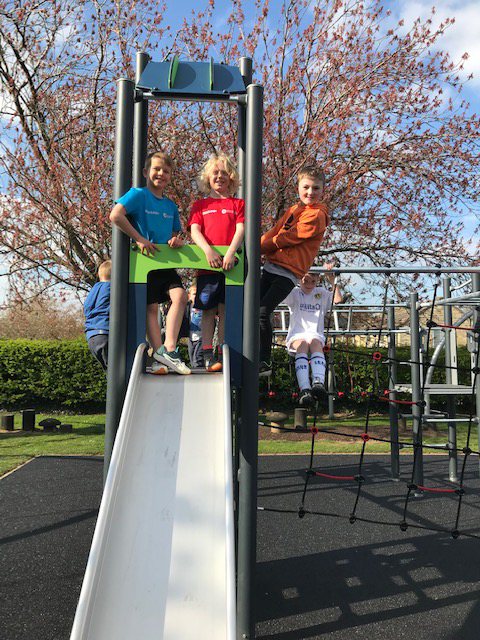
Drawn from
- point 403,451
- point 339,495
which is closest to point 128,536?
point 339,495

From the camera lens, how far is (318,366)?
11.8 ft

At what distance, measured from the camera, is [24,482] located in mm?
5930

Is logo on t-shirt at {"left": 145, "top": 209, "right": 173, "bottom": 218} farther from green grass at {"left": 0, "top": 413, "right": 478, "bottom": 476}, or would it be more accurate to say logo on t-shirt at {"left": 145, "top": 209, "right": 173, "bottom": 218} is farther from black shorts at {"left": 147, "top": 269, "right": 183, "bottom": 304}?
green grass at {"left": 0, "top": 413, "right": 478, "bottom": 476}

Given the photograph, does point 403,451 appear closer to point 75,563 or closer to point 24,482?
point 24,482

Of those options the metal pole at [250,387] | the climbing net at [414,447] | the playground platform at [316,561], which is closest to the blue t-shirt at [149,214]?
the metal pole at [250,387]

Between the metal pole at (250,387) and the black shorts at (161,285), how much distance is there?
517mm

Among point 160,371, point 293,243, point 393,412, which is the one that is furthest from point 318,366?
point 393,412

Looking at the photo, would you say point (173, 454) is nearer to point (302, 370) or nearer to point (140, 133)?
point (302, 370)

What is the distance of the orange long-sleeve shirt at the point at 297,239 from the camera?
129 inches

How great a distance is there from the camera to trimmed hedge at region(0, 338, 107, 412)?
11.6 meters

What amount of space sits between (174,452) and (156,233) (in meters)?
1.16

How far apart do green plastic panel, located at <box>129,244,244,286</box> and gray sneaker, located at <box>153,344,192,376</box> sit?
39 centimetres

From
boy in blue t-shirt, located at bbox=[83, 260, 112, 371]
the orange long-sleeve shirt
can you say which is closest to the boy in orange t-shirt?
the orange long-sleeve shirt

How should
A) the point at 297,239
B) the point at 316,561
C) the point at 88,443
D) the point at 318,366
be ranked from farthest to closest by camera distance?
the point at 88,443 → the point at 316,561 → the point at 318,366 → the point at 297,239
